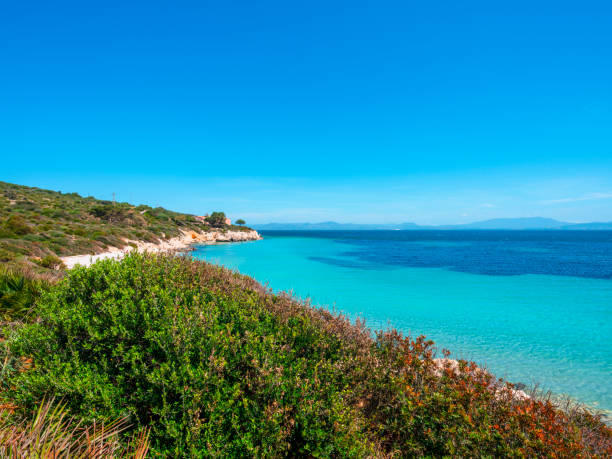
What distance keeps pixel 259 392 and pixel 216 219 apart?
77.5 metres

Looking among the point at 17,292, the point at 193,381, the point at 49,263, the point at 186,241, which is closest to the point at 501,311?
the point at 193,381

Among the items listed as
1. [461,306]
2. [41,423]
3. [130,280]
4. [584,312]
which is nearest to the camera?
[41,423]

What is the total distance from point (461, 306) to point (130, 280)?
16.8 meters

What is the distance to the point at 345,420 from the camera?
280 centimetres

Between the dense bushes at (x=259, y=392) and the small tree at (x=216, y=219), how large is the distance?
74582 millimetres

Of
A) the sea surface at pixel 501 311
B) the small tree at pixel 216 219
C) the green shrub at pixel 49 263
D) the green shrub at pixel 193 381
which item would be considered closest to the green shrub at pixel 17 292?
the green shrub at pixel 193 381

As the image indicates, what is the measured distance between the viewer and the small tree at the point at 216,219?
75769 mm

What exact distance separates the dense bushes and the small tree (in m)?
74.6

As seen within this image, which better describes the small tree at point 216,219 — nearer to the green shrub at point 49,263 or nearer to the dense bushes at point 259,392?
the green shrub at point 49,263

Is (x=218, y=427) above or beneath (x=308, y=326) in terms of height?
beneath

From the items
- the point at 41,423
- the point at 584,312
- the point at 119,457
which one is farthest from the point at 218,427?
the point at 584,312

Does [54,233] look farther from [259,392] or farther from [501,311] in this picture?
[501,311]

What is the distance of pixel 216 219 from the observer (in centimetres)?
7625

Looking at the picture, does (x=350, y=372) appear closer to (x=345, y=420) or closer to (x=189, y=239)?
(x=345, y=420)
